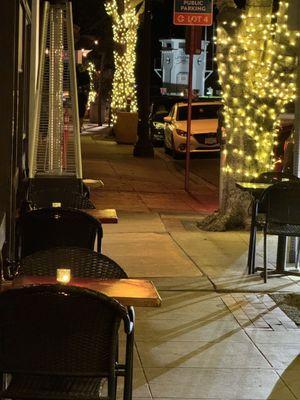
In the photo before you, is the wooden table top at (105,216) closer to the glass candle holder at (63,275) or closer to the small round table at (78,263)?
the small round table at (78,263)

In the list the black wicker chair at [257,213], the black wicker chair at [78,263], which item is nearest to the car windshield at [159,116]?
the black wicker chair at [257,213]

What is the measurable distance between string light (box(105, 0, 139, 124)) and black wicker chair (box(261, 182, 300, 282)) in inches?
849

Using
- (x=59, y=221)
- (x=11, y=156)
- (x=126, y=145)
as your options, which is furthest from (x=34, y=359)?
(x=126, y=145)

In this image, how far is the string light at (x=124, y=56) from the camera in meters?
29.5

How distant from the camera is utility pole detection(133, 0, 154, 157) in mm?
24656

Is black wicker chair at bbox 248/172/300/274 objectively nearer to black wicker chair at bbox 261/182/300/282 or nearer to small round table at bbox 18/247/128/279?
black wicker chair at bbox 261/182/300/282

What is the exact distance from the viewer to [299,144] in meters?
8.73

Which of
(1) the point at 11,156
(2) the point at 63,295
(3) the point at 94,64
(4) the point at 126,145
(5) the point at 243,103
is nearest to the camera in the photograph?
(2) the point at 63,295

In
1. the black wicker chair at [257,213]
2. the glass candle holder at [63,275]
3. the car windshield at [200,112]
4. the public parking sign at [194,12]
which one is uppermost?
the public parking sign at [194,12]

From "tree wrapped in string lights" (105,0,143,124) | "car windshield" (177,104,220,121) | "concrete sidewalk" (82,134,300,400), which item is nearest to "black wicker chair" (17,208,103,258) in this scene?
"concrete sidewalk" (82,134,300,400)

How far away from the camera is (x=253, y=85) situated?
10.8m

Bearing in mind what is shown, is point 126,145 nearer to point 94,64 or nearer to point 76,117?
point 94,64

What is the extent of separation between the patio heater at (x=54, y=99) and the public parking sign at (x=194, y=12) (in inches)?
227

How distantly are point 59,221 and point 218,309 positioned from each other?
2.00 metres
